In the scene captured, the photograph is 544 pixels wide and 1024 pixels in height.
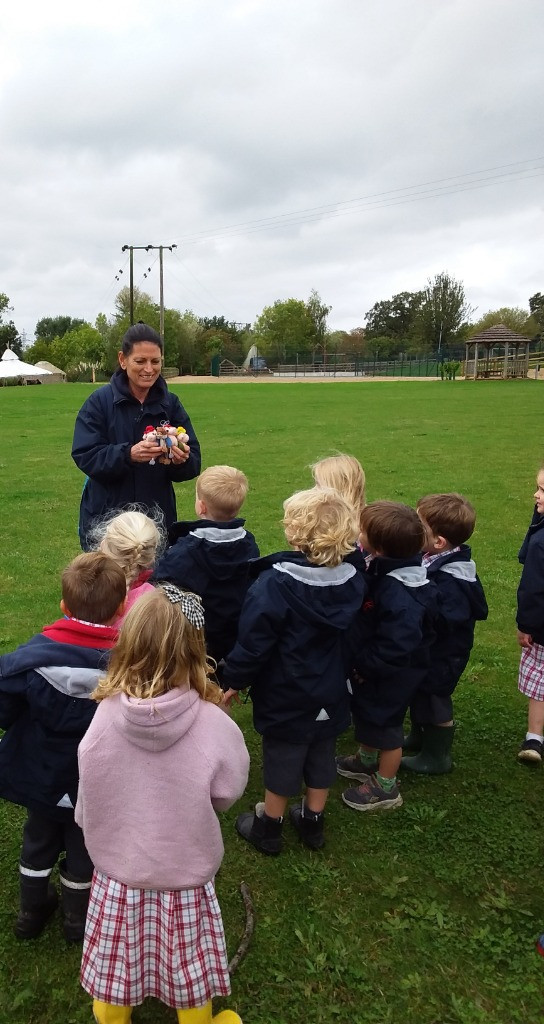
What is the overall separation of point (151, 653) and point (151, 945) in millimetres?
905

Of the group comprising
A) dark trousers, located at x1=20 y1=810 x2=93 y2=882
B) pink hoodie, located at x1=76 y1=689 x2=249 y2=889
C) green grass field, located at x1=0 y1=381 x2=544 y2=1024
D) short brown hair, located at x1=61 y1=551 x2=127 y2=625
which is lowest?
green grass field, located at x1=0 y1=381 x2=544 y2=1024

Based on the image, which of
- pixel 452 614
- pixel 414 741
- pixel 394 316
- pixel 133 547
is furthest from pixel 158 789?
pixel 394 316

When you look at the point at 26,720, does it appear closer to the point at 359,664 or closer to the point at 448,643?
the point at 359,664

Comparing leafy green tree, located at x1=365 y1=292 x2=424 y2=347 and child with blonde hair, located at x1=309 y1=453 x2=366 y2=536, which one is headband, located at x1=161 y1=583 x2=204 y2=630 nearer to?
child with blonde hair, located at x1=309 y1=453 x2=366 y2=536

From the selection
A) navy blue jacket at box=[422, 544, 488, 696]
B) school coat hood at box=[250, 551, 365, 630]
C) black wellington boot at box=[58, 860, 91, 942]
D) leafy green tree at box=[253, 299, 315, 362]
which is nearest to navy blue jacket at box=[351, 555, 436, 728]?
navy blue jacket at box=[422, 544, 488, 696]

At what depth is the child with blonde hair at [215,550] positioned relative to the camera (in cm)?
327

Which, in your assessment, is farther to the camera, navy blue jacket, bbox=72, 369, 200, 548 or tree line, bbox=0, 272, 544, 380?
tree line, bbox=0, 272, 544, 380

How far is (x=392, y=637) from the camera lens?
2980 millimetres

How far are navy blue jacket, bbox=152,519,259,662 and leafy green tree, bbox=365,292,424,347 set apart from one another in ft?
324

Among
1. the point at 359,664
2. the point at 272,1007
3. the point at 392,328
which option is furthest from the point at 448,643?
the point at 392,328

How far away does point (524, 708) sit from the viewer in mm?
4230

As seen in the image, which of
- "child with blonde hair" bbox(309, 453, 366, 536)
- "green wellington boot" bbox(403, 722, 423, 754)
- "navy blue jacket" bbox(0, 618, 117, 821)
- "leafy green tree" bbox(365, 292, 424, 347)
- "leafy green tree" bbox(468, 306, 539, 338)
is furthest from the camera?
"leafy green tree" bbox(365, 292, 424, 347)

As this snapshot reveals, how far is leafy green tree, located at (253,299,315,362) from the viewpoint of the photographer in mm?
84625

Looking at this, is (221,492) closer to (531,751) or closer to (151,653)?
(151,653)
